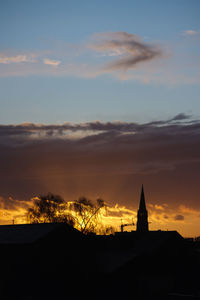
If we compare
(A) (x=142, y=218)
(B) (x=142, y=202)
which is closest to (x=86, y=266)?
(A) (x=142, y=218)

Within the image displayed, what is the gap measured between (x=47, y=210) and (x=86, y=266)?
2016 inches

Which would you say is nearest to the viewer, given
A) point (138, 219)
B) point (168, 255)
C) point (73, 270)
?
point (73, 270)

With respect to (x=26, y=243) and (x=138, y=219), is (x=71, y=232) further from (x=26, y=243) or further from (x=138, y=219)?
(x=138, y=219)

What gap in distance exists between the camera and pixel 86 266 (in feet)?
136

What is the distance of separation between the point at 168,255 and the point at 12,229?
20524 millimetres

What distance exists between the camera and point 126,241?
5466 centimetres

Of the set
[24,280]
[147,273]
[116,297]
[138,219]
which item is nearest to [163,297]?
[147,273]

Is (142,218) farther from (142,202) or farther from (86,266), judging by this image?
(86,266)

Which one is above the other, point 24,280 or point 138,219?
point 138,219

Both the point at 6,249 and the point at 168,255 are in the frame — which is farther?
the point at 168,255

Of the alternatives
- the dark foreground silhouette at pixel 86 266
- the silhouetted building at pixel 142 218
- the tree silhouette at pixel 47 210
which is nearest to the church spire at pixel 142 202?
the silhouetted building at pixel 142 218

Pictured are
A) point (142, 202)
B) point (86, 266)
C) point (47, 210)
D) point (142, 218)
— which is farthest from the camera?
point (142, 202)

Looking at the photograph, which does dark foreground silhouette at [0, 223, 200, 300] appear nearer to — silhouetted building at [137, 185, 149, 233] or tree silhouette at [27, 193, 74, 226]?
tree silhouette at [27, 193, 74, 226]

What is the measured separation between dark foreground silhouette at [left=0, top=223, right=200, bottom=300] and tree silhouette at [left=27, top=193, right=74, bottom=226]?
38195mm
